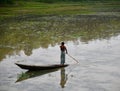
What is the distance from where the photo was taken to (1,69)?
2042cm

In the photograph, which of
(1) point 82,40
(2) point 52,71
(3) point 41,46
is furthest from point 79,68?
(1) point 82,40

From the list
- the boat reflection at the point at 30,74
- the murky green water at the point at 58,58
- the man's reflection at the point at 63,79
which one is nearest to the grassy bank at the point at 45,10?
the murky green water at the point at 58,58

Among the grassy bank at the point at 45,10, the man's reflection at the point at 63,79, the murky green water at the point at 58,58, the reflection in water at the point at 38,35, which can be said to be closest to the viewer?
the murky green water at the point at 58,58

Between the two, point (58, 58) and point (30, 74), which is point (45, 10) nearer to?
point (58, 58)

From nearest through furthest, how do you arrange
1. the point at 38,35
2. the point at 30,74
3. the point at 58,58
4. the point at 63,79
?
the point at 63,79 → the point at 30,74 → the point at 58,58 → the point at 38,35

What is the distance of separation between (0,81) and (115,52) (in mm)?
10771

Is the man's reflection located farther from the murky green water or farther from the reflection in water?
the reflection in water

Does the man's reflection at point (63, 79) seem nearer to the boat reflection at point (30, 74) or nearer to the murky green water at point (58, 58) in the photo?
the murky green water at point (58, 58)

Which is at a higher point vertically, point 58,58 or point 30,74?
point 30,74

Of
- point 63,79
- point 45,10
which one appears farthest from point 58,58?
point 45,10

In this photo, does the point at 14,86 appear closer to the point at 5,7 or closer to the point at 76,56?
the point at 76,56

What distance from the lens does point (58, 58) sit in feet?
77.3

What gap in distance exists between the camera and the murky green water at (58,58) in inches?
672

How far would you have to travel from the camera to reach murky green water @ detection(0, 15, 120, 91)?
17070 millimetres
